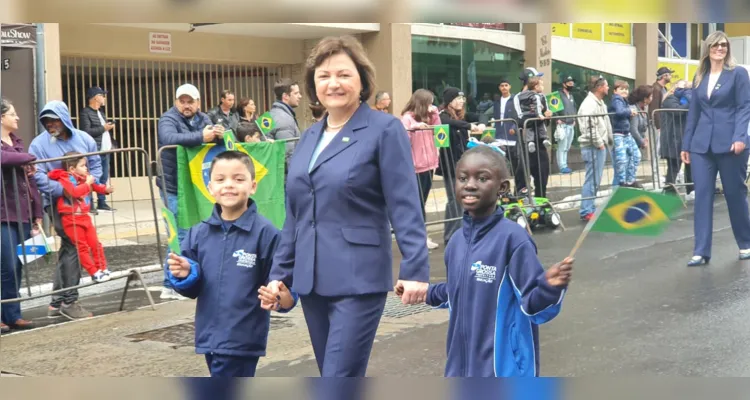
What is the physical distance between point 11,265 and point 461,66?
14836 millimetres

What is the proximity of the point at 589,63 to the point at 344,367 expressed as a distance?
70.2 feet

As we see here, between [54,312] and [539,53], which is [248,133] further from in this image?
[539,53]

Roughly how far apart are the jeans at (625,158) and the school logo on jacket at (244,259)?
9.55m

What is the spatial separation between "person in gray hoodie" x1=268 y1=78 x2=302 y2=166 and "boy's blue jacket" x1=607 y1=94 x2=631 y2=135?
4678 mm

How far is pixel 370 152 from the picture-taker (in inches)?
138

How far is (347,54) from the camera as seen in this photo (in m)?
3.62

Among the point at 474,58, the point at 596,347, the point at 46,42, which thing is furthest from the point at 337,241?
the point at 474,58

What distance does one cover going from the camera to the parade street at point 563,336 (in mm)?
5699

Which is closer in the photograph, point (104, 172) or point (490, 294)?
point (490, 294)

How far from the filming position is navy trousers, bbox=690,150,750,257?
846 centimetres

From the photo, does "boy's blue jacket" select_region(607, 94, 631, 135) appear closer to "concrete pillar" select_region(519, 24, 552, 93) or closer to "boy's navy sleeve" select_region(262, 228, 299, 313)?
"concrete pillar" select_region(519, 24, 552, 93)

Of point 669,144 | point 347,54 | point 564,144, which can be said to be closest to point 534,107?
point 564,144

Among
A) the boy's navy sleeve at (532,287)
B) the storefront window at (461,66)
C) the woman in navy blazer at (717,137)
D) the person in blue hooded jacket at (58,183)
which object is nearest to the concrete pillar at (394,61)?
the storefront window at (461,66)

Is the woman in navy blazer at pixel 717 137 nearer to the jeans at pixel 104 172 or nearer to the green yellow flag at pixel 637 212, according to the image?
the jeans at pixel 104 172
